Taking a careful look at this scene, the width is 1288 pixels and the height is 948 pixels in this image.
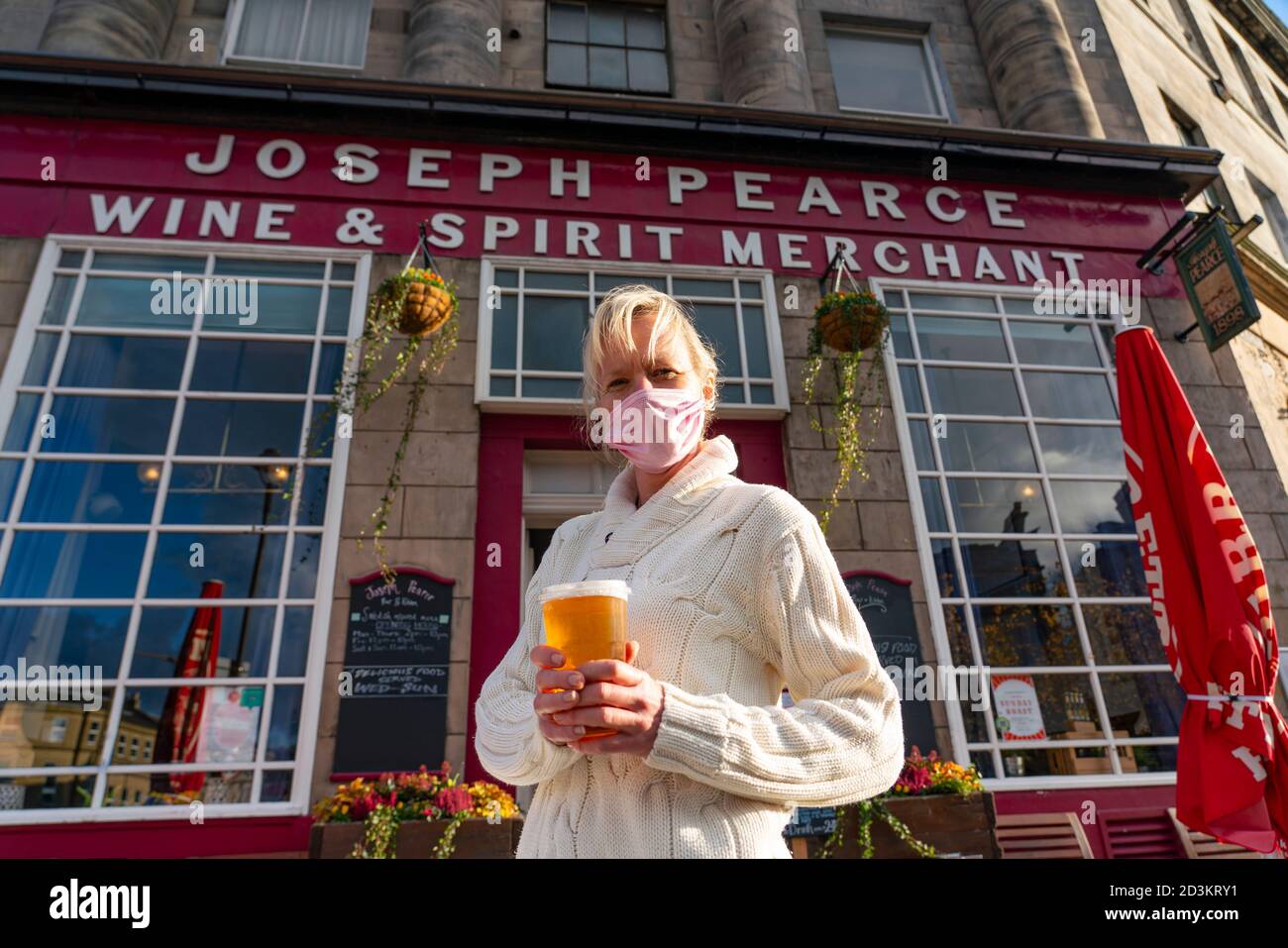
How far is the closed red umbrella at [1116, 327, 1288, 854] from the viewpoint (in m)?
3.69

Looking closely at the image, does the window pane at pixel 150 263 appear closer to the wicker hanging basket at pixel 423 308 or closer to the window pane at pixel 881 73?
the wicker hanging basket at pixel 423 308

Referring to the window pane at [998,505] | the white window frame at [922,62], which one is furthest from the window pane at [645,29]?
the window pane at [998,505]

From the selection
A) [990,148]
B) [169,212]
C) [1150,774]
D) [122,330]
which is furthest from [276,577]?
[990,148]

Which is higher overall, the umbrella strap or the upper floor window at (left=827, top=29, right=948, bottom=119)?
the upper floor window at (left=827, top=29, right=948, bottom=119)

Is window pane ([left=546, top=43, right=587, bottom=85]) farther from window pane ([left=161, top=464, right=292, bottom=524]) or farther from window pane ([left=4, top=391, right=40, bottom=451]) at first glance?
window pane ([left=4, top=391, right=40, bottom=451])

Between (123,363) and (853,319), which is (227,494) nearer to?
(123,363)

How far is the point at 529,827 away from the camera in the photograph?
144 centimetres

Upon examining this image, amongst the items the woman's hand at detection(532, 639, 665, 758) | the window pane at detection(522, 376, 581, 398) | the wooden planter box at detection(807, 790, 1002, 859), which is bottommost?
the wooden planter box at detection(807, 790, 1002, 859)

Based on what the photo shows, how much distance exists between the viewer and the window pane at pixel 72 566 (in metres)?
5.25

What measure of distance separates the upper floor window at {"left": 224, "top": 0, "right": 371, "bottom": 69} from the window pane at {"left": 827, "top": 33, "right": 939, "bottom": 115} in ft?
19.1

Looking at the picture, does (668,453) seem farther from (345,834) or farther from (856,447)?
(856,447)

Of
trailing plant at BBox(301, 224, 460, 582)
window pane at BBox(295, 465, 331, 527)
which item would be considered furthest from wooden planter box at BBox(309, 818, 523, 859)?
window pane at BBox(295, 465, 331, 527)

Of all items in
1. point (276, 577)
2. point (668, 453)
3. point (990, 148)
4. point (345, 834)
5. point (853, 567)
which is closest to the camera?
point (668, 453)
